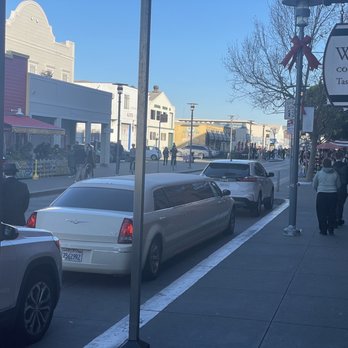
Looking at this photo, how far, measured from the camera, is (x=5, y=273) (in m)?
4.82

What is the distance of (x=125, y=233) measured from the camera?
775cm

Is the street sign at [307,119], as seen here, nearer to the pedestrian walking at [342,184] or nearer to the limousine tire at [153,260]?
the pedestrian walking at [342,184]

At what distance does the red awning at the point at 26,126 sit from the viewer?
28.7 meters

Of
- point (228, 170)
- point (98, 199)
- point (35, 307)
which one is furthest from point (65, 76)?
point (35, 307)

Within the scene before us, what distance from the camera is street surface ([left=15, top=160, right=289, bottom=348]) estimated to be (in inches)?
230

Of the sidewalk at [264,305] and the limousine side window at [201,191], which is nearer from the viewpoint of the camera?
the sidewalk at [264,305]

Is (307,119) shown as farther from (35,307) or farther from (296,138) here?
(35,307)

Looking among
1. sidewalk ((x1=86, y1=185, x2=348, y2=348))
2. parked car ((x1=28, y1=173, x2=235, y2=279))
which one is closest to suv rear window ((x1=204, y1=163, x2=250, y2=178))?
sidewalk ((x1=86, y1=185, x2=348, y2=348))

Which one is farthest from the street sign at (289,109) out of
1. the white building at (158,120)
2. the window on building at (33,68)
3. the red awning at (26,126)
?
Answer: the white building at (158,120)

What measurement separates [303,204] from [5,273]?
1624cm

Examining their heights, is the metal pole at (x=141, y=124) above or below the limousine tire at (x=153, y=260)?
above

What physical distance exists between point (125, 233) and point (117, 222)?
19 cm

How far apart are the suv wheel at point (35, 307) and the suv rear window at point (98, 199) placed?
2.64m

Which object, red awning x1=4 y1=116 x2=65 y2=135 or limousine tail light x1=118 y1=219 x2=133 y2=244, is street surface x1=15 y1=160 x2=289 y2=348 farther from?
red awning x1=4 y1=116 x2=65 y2=135
